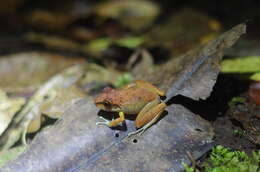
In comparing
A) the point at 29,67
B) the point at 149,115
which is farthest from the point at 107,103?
the point at 29,67

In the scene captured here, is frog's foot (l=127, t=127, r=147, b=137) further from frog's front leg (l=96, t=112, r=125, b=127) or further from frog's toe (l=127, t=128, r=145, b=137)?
frog's front leg (l=96, t=112, r=125, b=127)

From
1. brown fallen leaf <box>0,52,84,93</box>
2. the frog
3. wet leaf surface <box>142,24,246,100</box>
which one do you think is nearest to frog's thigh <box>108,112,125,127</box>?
the frog

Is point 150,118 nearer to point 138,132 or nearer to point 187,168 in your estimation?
point 138,132

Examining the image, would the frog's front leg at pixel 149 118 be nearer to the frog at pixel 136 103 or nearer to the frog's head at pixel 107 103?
the frog at pixel 136 103

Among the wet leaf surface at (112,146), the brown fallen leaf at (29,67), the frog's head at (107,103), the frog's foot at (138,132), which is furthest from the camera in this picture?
the brown fallen leaf at (29,67)

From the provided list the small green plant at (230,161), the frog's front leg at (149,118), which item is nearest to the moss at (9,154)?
the frog's front leg at (149,118)

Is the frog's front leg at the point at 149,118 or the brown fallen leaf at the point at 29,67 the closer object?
the frog's front leg at the point at 149,118

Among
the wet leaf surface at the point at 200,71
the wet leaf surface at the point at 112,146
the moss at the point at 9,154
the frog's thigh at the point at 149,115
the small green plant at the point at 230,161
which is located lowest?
the moss at the point at 9,154
